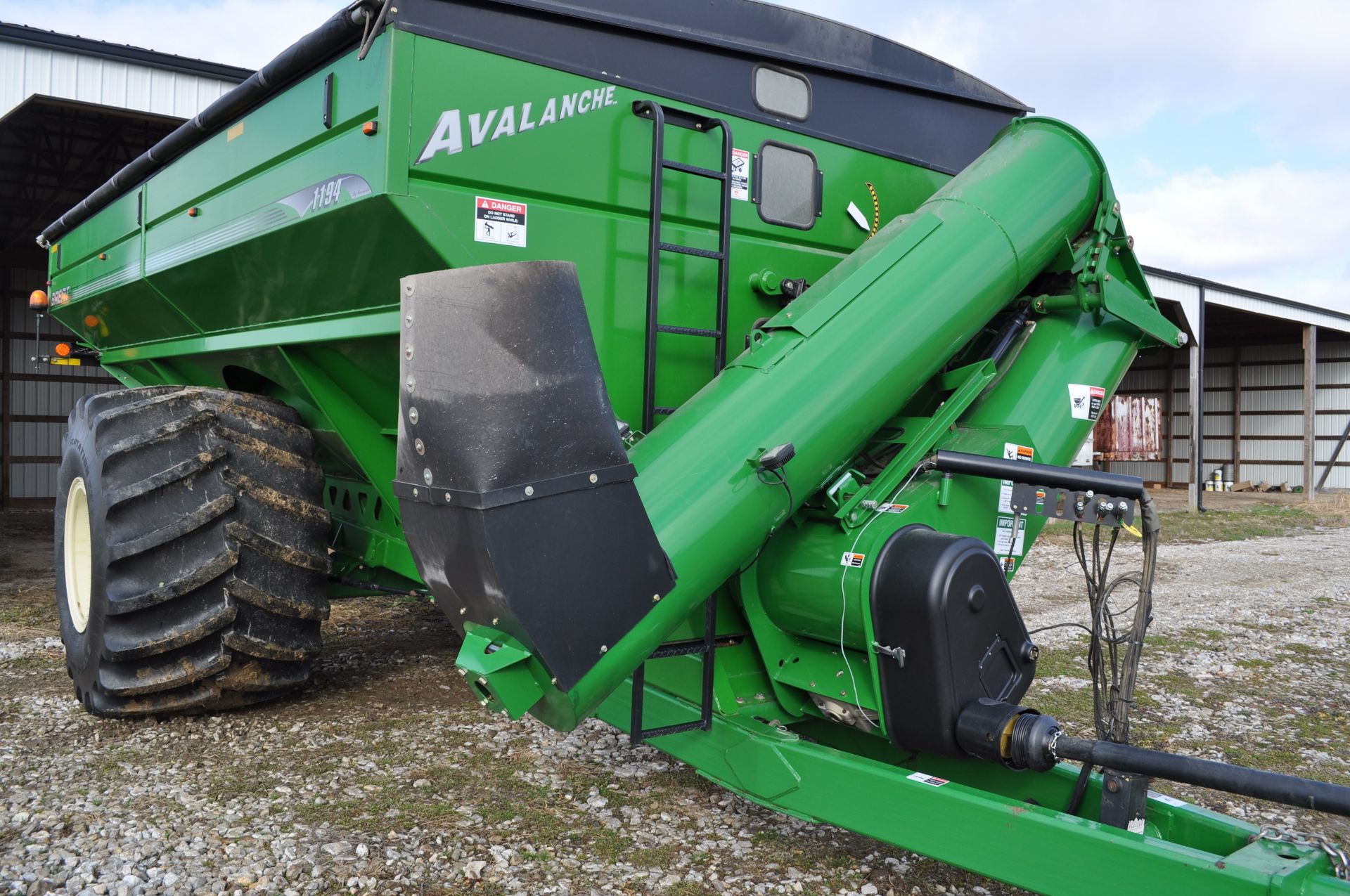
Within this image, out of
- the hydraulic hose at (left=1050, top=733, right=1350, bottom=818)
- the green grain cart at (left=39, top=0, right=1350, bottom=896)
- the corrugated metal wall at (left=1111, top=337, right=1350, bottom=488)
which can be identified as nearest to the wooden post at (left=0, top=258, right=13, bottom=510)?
the green grain cart at (left=39, top=0, right=1350, bottom=896)

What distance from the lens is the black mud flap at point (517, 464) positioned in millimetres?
1900

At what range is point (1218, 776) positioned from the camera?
2.00 m

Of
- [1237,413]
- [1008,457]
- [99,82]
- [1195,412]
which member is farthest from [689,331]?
[1237,413]

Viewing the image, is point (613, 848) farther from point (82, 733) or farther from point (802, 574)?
point (82, 733)

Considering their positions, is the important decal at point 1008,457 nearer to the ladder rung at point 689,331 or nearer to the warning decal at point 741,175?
the ladder rung at point 689,331

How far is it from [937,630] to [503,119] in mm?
1741

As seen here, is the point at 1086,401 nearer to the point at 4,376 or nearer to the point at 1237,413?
the point at 4,376

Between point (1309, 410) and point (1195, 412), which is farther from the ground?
point (1309, 410)

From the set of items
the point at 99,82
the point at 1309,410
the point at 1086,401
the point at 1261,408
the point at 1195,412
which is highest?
the point at 99,82

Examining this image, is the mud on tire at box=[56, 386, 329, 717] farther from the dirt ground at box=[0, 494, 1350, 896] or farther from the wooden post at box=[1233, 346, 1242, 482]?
the wooden post at box=[1233, 346, 1242, 482]

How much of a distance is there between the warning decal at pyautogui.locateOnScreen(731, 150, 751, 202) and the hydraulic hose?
6.08ft

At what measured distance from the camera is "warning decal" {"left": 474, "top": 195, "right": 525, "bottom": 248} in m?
2.58

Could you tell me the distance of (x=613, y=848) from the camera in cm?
276

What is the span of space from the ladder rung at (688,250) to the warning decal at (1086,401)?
51.5 inches
